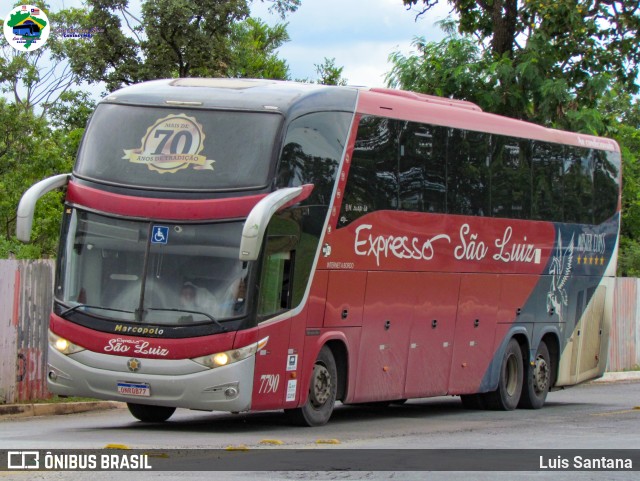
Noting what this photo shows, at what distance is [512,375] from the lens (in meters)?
21.6

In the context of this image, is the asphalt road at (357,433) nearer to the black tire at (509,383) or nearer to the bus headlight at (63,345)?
the black tire at (509,383)

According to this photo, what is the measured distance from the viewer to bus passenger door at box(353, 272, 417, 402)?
17.2 metres

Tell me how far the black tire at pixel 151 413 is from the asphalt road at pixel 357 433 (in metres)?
0.16

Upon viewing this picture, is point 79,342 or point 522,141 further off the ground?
point 522,141

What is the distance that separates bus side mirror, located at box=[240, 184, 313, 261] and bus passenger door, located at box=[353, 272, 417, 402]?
3.02 metres

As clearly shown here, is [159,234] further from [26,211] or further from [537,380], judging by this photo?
[537,380]

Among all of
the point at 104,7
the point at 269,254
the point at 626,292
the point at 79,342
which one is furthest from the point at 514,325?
the point at 104,7

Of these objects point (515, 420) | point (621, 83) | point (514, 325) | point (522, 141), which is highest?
point (621, 83)

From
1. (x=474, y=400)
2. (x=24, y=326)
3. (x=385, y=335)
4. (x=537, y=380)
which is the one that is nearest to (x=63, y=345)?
(x=24, y=326)

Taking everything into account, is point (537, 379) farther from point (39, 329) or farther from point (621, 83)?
point (621, 83)

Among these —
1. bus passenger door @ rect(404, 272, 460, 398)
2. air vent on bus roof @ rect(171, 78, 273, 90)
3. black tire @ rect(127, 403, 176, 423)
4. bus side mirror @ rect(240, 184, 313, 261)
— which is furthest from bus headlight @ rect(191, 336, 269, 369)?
bus passenger door @ rect(404, 272, 460, 398)

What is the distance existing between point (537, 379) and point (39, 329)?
8.71m

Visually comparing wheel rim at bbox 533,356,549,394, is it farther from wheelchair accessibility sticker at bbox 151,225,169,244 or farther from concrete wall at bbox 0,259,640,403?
wheelchair accessibility sticker at bbox 151,225,169,244

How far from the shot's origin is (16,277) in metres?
18.5
